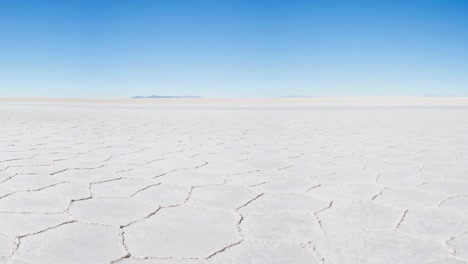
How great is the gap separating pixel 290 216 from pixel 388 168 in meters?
1.34

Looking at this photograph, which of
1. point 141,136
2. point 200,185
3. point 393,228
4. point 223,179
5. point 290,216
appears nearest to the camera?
point 393,228

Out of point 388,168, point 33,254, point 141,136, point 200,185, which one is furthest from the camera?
point 141,136

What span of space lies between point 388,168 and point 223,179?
3.84 ft

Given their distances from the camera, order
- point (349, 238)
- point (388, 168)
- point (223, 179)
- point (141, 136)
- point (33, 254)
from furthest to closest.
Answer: point (141, 136) → point (388, 168) → point (223, 179) → point (349, 238) → point (33, 254)

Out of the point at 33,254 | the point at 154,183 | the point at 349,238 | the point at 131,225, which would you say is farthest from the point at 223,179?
the point at 33,254

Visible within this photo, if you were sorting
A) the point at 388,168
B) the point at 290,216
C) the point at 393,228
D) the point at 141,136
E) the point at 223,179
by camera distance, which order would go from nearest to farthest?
the point at 393,228 < the point at 290,216 < the point at 223,179 < the point at 388,168 < the point at 141,136

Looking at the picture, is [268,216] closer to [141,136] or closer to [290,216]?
[290,216]

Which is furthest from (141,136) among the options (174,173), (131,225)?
(131,225)

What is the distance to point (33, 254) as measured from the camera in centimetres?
126

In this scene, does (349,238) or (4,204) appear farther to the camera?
(4,204)

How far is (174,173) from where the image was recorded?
2516mm

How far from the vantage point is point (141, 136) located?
474cm

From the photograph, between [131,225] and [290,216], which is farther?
[290,216]

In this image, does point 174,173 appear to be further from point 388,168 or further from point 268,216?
point 388,168
